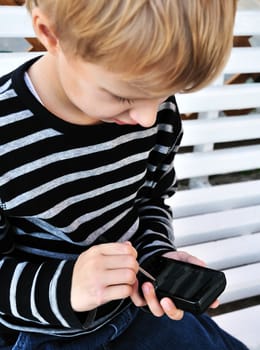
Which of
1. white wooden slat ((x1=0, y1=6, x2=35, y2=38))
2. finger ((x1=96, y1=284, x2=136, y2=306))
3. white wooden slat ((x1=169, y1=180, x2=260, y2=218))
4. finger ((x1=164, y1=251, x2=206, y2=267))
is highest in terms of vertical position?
white wooden slat ((x1=0, y1=6, x2=35, y2=38))

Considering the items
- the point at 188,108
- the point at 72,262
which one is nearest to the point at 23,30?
the point at 188,108

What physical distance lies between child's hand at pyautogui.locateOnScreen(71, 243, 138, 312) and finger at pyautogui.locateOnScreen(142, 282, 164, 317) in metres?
0.06

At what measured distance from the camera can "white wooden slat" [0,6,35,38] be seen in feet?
3.37

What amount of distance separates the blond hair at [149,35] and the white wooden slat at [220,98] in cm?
64

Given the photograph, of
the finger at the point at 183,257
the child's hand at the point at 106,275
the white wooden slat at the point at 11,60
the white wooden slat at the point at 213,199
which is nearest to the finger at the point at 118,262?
the child's hand at the point at 106,275

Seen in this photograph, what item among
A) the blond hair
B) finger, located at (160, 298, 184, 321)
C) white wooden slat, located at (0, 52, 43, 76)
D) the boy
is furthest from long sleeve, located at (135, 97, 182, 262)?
white wooden slat, located at (0, 52, 43, 76)

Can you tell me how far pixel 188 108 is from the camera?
1215 mm

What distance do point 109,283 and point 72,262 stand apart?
7 cm

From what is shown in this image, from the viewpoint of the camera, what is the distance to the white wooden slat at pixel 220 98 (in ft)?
3.96

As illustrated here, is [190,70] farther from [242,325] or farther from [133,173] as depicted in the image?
[242,325]

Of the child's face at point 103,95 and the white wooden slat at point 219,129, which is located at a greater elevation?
the child's face at point 103,95

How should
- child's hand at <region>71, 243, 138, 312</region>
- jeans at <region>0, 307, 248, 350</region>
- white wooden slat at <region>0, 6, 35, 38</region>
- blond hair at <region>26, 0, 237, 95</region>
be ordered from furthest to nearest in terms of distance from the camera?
white wooden slat at <region>0, 6, 35, 38</region> < jeans at <region>0, 307, 248, 350</region> < child's hand at <region>71, 243, 138, 312</region> < blond hair at <region>26, 0, 237, 95</region>

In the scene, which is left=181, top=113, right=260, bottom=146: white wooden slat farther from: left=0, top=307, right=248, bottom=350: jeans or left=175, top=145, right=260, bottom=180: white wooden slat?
left=0, top=307, right=248, bottom=350: jeans

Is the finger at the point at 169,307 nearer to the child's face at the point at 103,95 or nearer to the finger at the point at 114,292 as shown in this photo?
the finger at the point at 114,292
